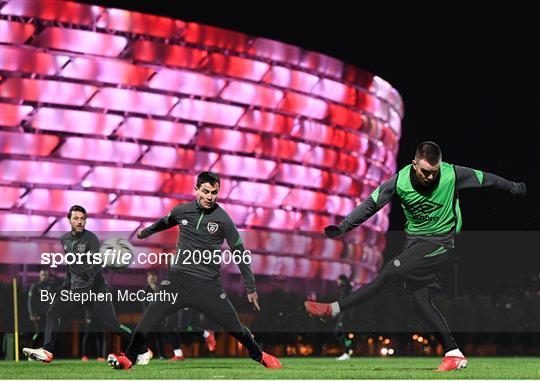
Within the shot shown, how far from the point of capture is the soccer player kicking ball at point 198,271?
12969 millimetres

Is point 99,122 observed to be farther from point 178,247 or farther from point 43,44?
point 178,247

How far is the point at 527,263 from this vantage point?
1936 cm

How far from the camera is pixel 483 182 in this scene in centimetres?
1235

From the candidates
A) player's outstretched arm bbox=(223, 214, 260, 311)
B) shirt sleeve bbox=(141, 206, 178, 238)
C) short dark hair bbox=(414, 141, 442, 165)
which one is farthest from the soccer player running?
short dark hair bbox=(414, 141, 442, 165)

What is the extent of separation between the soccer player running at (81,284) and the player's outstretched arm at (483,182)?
4952 millimetres

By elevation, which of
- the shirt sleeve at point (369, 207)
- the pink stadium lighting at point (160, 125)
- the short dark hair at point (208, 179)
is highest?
the pink stadium lighting at point (160, 125)

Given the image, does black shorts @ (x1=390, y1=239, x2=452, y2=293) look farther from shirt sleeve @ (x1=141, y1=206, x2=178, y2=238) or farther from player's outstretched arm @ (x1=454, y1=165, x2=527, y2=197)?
shirt sleeve @ (x1=141, y1=206, x2=178, y2=238)

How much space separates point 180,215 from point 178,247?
0.38 meters

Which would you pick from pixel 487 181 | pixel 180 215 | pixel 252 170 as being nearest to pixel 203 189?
pixel 180 215

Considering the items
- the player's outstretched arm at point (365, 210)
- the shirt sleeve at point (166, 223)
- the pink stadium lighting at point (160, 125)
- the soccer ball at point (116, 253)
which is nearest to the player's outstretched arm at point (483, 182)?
the player's outstretched arm at point (365, 210)

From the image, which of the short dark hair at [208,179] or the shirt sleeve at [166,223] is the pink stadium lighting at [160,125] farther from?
the short dark hair at [208,179]

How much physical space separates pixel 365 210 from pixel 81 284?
184 inches

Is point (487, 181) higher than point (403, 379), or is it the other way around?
point (487, 181)

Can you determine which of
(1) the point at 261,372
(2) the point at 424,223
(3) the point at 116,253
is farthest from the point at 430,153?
(3) the point at 116,253
